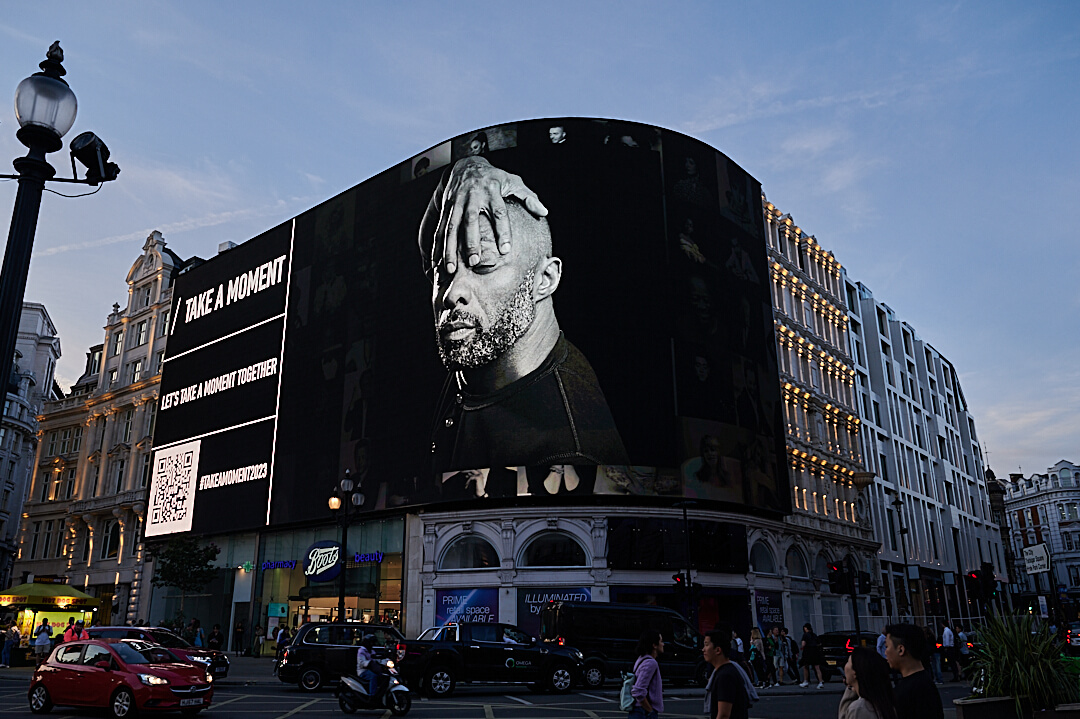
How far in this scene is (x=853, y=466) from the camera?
5681 cm

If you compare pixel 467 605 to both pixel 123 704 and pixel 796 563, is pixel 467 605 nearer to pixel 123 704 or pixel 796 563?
pixel 796 563

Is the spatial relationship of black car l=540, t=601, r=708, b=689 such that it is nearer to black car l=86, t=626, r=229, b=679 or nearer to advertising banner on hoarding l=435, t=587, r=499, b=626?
advertising banner on hoarding l=435, t=587, r=499, b=626

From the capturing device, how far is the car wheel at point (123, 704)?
53.8 ft

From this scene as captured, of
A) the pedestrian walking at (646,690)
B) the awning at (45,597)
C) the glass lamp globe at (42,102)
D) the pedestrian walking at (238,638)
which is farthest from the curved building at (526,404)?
the glass lamp globe at (42,102)

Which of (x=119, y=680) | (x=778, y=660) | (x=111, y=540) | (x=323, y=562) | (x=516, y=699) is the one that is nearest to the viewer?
(x=119, y=680)

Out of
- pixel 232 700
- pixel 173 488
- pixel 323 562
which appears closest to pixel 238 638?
pixel 323 562

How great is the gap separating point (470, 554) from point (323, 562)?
930 centimetres

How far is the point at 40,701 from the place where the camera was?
17953 millimetres

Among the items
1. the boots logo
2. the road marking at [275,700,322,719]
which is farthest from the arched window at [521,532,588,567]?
the road marking at [275,700,322,719]

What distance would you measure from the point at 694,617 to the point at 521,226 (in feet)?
66.2

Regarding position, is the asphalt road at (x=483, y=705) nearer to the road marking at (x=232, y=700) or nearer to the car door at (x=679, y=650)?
the road marking at (x=232, y=700)

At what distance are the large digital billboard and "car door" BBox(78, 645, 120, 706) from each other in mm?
22423

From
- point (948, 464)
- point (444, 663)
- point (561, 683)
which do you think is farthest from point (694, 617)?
point (948, 464)

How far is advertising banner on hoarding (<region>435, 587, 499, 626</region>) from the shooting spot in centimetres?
3847
